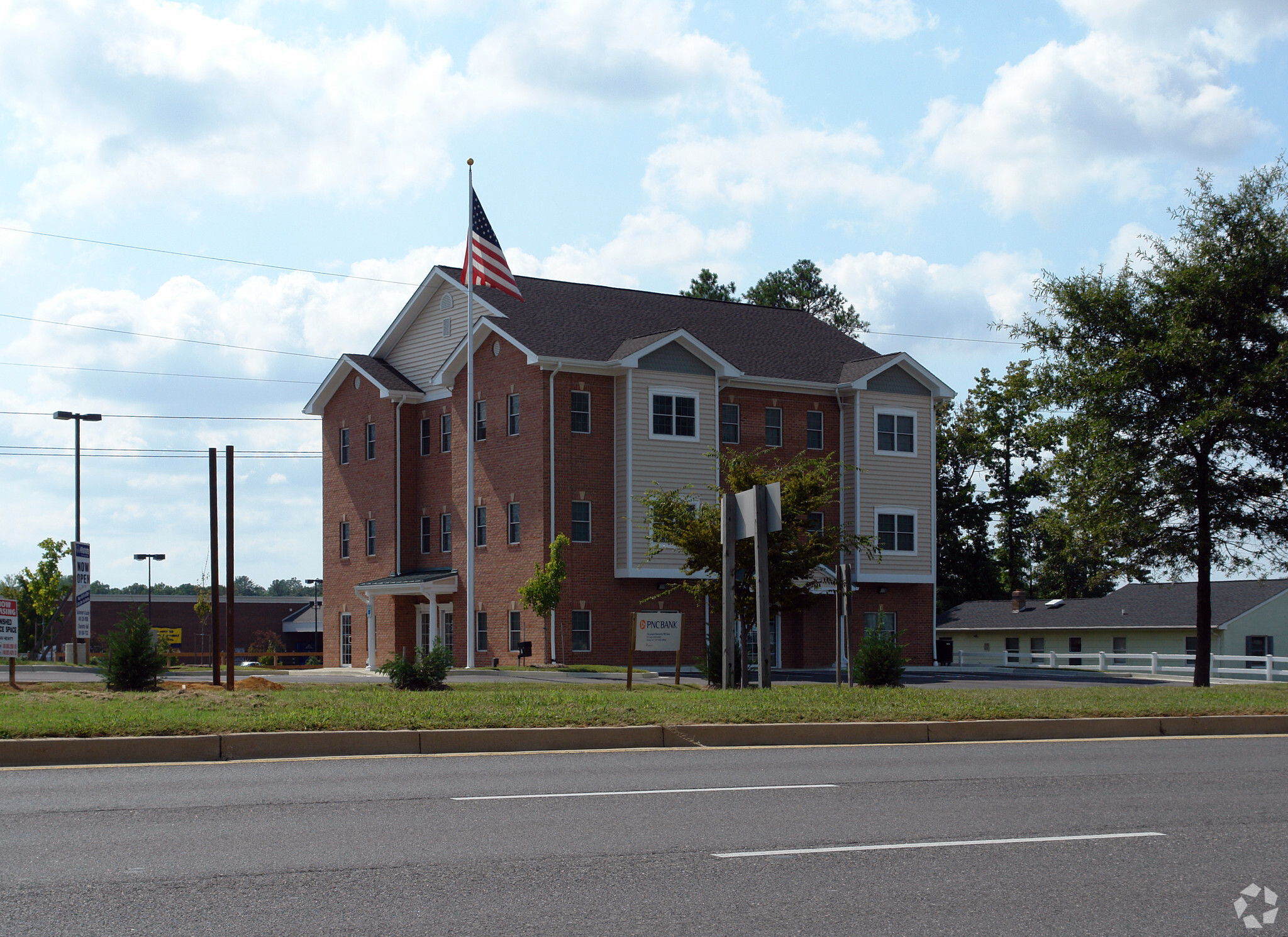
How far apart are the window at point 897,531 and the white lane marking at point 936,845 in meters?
33.5

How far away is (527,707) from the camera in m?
16.2

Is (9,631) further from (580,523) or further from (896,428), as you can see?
(896,428)

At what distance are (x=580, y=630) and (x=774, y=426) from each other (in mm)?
9334

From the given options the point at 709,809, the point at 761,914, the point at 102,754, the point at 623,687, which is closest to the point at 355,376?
the point at 623,687

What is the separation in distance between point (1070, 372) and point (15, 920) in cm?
2506

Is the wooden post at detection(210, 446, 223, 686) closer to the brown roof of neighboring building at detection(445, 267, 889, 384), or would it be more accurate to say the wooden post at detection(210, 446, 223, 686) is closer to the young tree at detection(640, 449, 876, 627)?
the young tree at detection(640, 449, 876, 627)

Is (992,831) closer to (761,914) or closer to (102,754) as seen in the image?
(761,914)

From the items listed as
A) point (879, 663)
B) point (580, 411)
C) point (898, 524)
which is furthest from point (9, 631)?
point (898, 524)

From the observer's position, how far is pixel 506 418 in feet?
127

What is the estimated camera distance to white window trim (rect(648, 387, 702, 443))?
125 ft

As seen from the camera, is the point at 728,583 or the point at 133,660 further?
the point at 728,583

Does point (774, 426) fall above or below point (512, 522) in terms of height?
above

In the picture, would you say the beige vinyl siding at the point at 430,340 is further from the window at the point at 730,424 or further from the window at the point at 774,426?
Answer: the window at the point at 774,426

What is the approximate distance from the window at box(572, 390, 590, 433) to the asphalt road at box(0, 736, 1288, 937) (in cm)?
2571
